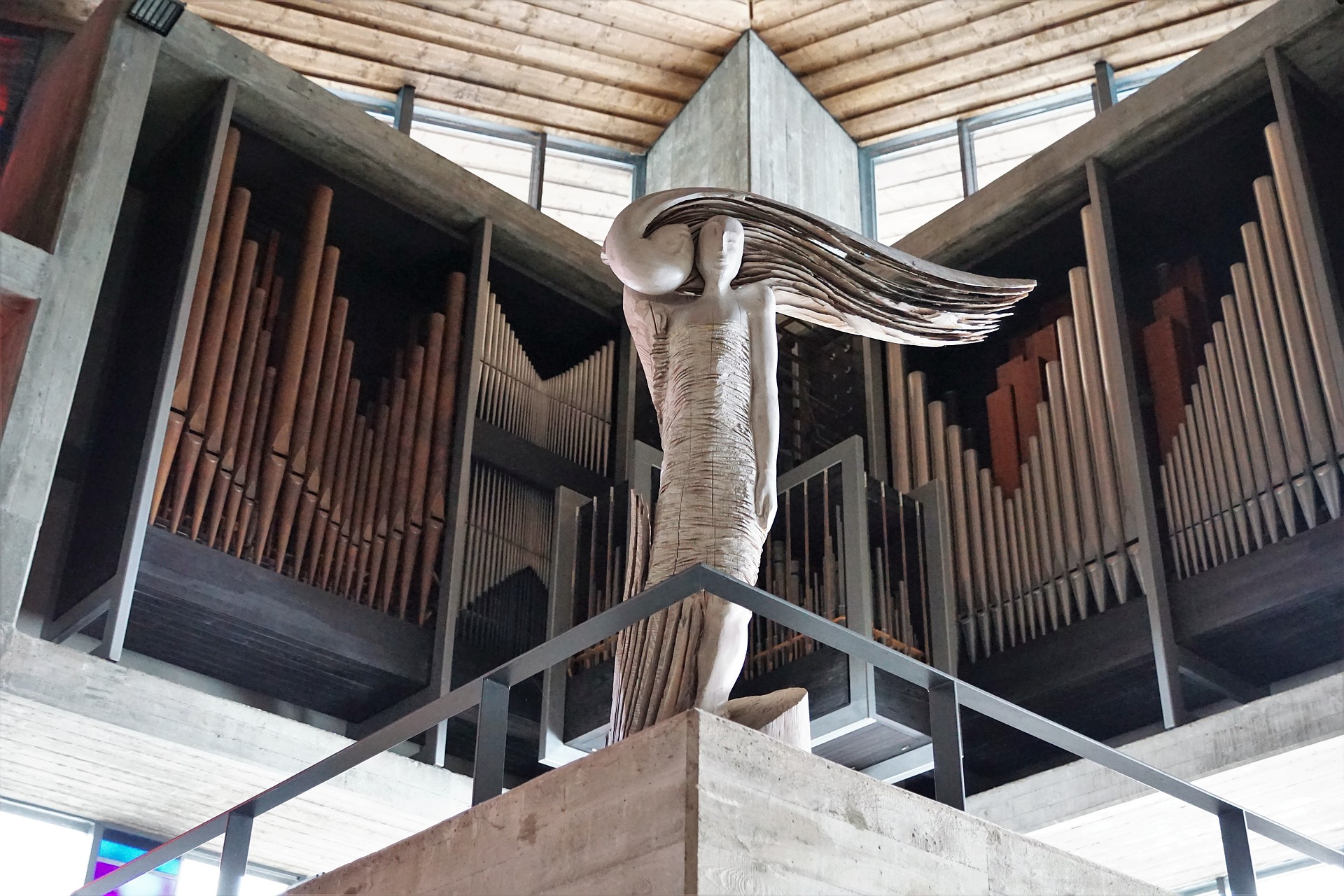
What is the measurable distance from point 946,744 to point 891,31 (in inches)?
280

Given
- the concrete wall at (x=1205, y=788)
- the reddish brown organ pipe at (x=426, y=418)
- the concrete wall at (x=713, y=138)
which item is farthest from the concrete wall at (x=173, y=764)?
the concrete wall at (x=713, y=138)

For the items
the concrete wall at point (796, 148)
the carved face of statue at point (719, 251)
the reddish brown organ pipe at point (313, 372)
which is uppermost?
the concrete wall at point (796, 148)

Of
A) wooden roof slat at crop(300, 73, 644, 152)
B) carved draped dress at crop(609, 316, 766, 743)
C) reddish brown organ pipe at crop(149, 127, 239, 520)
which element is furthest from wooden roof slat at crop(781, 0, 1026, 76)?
carved draped dress at crop(609, 316, 766, 743)

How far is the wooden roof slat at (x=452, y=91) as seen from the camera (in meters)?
9.68

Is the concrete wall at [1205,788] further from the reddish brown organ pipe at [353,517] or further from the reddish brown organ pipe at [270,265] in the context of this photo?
the reddish brown organ pipe at [270,265]

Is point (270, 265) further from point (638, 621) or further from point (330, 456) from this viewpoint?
point (638, 621)

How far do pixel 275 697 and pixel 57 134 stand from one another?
2923mm

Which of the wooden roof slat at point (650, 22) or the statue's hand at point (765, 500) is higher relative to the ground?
the wooden roof slat at point (650, 22)

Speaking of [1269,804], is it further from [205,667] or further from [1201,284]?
[205,667]

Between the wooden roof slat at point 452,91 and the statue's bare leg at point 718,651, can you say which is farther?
the wooden roof slat at point 452,91

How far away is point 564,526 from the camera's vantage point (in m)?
8.08

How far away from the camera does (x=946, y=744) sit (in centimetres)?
365

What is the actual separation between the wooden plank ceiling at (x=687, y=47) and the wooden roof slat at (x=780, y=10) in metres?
0.01

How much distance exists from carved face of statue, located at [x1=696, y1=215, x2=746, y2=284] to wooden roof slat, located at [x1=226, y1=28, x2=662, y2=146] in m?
5.69
